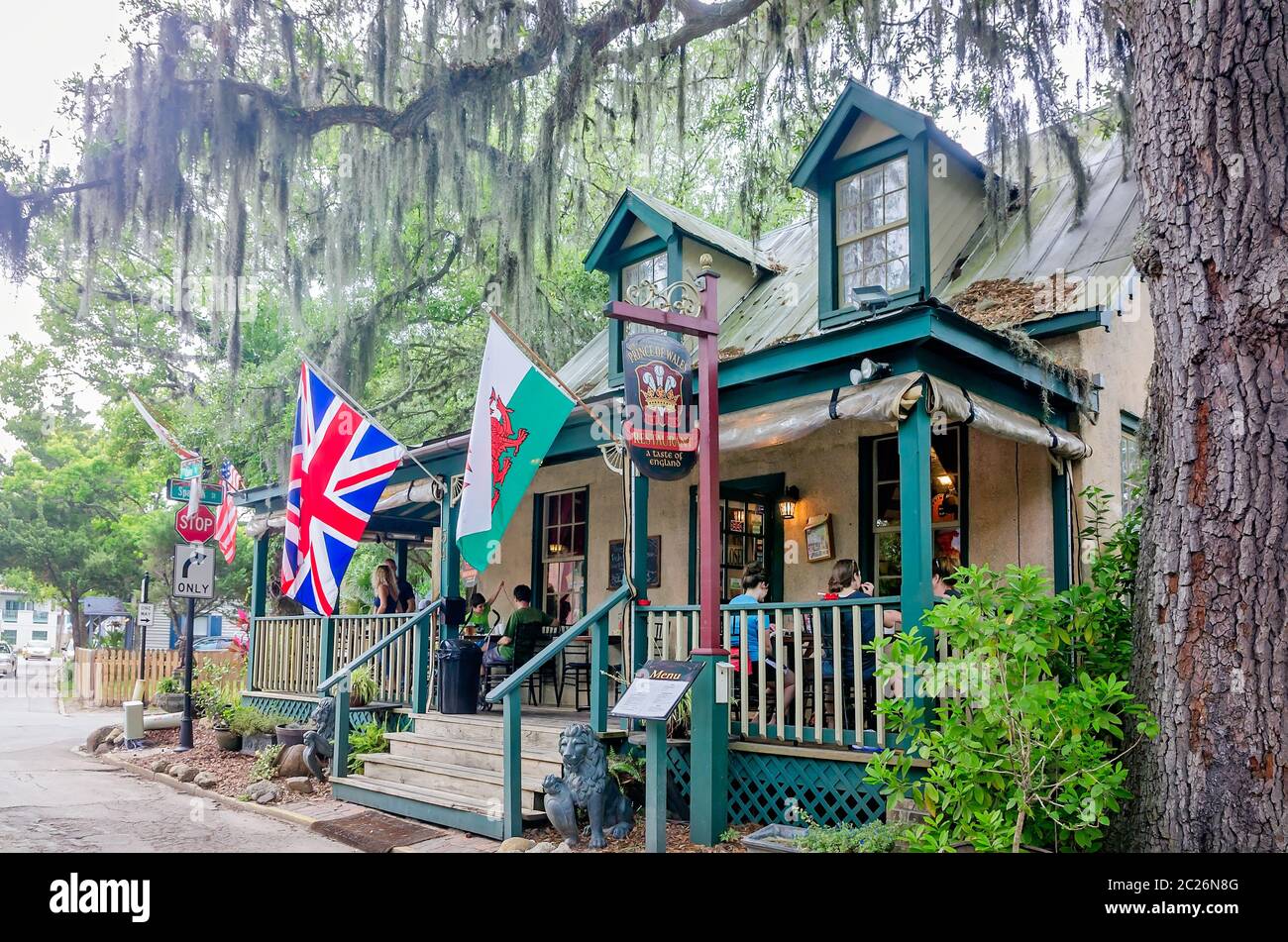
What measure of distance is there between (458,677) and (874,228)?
5817mm

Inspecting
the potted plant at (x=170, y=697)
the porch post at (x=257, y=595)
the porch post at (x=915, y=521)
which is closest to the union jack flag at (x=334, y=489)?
the porch post at (x=257, y=595)

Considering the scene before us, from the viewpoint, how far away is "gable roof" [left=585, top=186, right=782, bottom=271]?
998cm

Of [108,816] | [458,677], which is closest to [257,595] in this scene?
[108,816]

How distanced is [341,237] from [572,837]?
932cm

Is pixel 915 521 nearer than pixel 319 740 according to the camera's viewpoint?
Yes

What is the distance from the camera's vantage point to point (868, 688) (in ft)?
24.6

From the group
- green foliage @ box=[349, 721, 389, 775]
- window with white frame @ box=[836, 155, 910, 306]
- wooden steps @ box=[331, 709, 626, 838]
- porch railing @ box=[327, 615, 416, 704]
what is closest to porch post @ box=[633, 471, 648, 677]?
wooden steps @ box=[331, 709, 626, 838]

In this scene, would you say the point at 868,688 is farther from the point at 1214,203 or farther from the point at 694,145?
the point at 694,145

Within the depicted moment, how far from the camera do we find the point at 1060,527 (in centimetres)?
862

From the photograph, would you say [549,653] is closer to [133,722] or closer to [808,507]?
[808,507]

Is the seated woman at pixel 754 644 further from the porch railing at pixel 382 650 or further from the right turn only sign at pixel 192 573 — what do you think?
the right turn only sign at pixel 192 573

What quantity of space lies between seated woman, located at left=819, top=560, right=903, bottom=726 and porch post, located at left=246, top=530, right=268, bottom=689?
896cm
